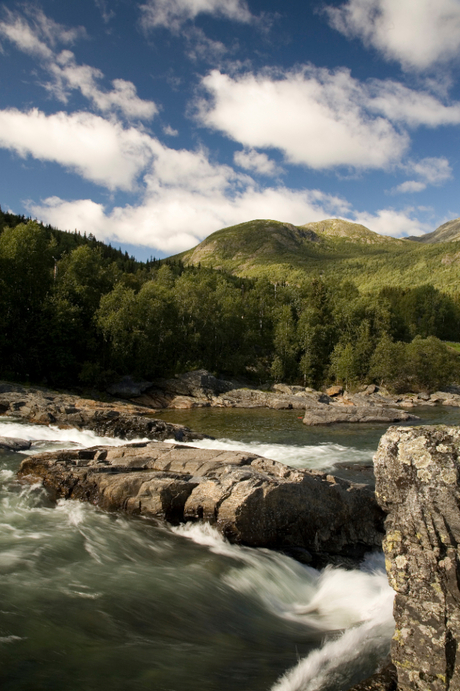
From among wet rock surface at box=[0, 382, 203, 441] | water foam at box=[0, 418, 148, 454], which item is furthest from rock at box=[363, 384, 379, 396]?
water foam at box=[0, 418, 148, 454]

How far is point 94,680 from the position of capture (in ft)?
19.6

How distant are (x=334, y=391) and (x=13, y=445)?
59.9 meters

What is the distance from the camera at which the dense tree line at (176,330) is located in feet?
166

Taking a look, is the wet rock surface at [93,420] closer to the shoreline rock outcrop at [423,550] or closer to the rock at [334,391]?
the shoreline rock outcrop at [423,550]

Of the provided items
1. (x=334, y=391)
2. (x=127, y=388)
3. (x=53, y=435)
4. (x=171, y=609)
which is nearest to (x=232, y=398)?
(x=127, y=388)

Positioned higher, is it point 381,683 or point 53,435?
point 381,683

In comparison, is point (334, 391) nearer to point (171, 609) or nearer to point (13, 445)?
point (13, 445)

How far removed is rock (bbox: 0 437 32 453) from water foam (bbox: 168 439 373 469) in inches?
390

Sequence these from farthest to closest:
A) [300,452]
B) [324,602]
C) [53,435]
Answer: [300,452]
[53,435]
[324,602]

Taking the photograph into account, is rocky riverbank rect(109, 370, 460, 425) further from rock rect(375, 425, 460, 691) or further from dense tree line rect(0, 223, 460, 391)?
rock rect(375, 425, 460, 691)

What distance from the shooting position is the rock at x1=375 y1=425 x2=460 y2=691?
520 centimetres

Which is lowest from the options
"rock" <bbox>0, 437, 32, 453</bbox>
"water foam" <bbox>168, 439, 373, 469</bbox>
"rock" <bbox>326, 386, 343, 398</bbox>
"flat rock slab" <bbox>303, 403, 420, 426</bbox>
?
"water foam" <bbox>168, 439, 373, 469</bbox>

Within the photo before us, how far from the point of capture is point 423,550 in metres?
5.63

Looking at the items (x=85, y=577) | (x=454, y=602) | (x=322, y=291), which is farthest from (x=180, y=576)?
(x=322, y=291)
